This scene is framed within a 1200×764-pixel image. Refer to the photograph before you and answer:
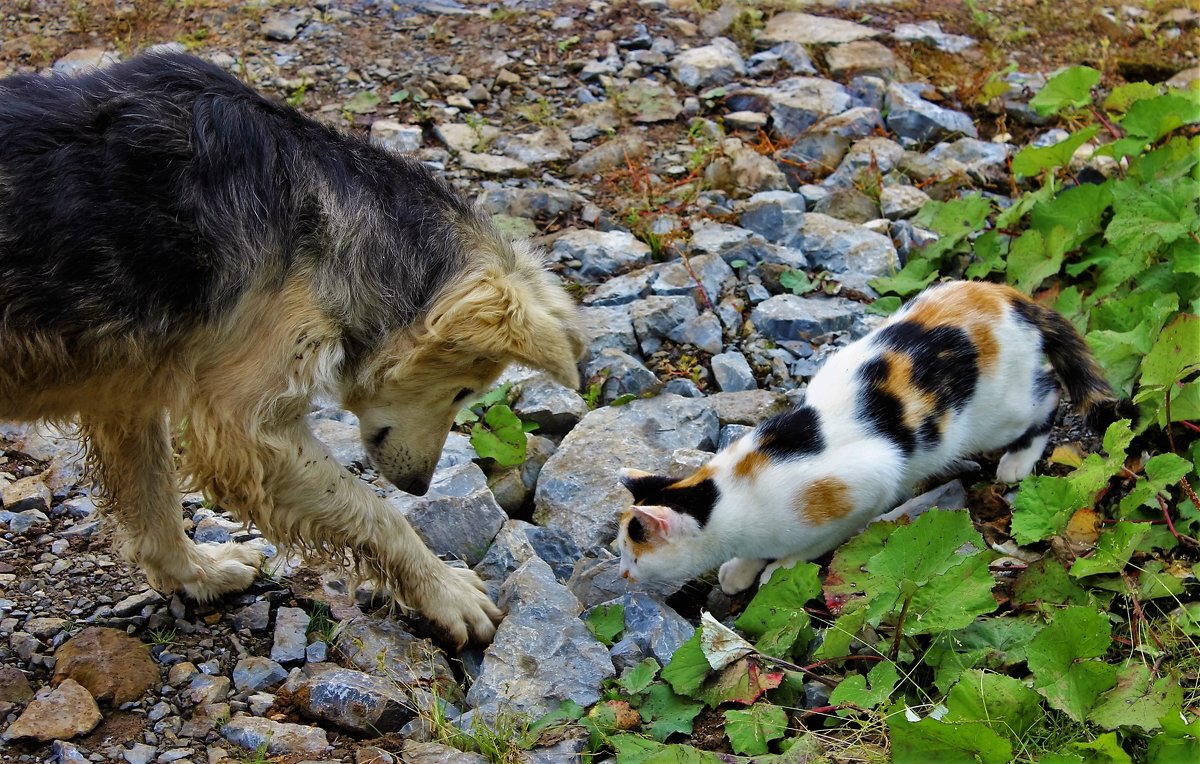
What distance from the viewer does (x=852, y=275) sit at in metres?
5.89

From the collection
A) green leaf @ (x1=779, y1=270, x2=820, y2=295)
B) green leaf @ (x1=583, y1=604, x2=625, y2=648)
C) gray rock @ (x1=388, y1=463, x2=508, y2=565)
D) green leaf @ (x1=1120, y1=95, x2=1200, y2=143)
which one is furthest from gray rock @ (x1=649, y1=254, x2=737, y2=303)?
green leaf @ (x1=583, y1=604, x2=625, y2=648)

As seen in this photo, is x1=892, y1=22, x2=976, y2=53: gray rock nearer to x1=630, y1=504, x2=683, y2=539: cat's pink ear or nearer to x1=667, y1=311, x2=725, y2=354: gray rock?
x1=667, y1=311, x2=725, y2=354: gray rock

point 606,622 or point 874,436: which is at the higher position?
point 874,436

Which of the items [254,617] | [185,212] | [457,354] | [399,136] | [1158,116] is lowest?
[254,617]

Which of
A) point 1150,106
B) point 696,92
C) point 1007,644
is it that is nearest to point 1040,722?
point 1007,644

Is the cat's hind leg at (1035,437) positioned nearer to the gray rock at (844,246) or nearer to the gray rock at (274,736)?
the gray rock at (844,246)

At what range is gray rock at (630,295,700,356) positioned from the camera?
562 cm

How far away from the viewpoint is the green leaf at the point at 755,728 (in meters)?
3.24

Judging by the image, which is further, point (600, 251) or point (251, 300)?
point (600, 251)

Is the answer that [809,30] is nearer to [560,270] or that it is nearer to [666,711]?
[560,270]

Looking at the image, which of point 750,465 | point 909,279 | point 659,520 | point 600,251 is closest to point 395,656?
point 659,520

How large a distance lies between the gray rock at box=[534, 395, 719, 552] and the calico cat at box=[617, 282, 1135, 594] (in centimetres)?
40

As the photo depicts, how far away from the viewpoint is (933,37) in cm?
882

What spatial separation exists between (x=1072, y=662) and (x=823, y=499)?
3.47ft
